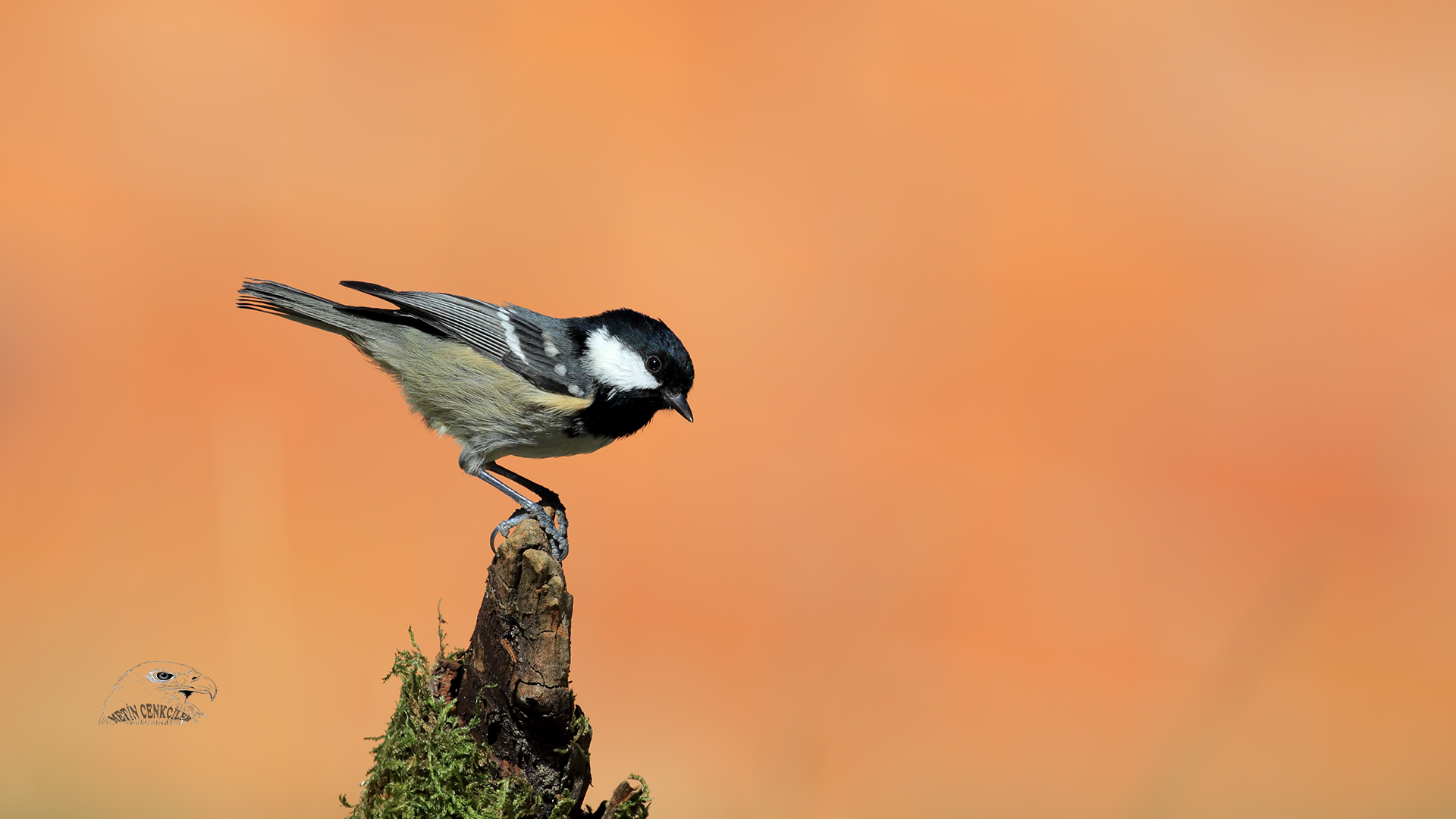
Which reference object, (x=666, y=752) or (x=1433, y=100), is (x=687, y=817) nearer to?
(x=666, y=752)

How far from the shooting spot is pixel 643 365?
328cm

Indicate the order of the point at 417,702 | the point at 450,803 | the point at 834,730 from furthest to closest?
the point at 834,730 < the point at 417,702 < the point at 450,803

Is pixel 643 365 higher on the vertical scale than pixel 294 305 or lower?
lower

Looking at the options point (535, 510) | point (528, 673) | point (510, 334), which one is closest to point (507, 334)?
point (510, 334)

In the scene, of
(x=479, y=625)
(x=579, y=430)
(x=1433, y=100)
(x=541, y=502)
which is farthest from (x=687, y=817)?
(x=1433, y=100)

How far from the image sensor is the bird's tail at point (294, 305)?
3363 millimetres

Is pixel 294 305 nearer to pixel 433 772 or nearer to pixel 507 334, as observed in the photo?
pixel 507 334

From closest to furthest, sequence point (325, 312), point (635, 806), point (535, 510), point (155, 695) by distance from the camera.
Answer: point (635, 806)
point (155, 695)
point (535, 510)
point (325, 312)

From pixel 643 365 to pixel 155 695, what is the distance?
6.33 feet

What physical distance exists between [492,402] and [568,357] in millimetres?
311

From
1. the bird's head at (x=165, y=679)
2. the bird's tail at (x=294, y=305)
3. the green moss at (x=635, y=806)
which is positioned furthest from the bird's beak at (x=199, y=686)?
the green moss at (x=635, y=806)

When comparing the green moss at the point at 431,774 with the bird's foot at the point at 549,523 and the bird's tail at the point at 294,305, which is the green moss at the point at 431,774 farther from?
the bird's tail at the point at 294,305

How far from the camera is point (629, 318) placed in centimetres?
331

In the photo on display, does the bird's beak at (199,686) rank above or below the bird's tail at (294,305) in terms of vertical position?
below
